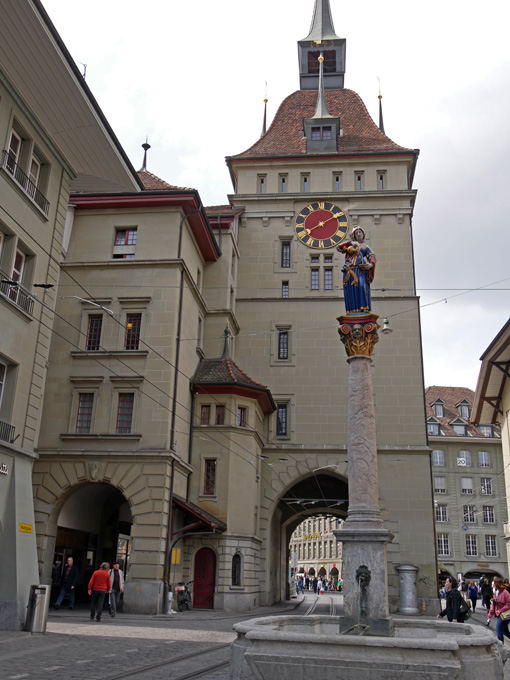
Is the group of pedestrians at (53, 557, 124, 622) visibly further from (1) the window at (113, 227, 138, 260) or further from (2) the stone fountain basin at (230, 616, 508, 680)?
(1) the window at (113, 227, 138, 260)

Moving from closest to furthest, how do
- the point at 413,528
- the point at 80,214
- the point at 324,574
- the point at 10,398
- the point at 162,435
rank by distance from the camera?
the point at 10,398 → the point at 162,435 → the point at 80,214 → the point at 413,528 → the point at 324,574

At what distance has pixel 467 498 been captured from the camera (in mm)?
68812

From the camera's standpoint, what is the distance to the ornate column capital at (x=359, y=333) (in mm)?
13609

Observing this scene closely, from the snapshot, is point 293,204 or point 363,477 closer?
point 363,477

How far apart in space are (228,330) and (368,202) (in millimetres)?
12069

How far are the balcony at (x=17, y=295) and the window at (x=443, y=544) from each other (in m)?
58.2

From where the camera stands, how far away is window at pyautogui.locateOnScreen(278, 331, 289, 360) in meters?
36.3

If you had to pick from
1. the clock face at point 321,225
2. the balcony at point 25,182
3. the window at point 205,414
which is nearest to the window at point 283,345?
the clock face at point 321,225

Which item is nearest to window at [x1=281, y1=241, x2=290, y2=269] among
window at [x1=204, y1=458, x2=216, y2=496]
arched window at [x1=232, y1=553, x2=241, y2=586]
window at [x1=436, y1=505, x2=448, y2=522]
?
window at [x1=204, y1=458, x2=216, y2=496]

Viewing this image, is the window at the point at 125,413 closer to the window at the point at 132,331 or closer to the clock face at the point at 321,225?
the window at the point at 132,331

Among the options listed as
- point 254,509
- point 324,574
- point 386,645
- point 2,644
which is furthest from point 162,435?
point 324,574

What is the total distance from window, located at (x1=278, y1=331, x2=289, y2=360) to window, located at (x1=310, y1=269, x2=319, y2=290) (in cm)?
306

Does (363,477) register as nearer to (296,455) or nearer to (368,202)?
(296,455)

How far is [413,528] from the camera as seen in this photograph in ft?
106
